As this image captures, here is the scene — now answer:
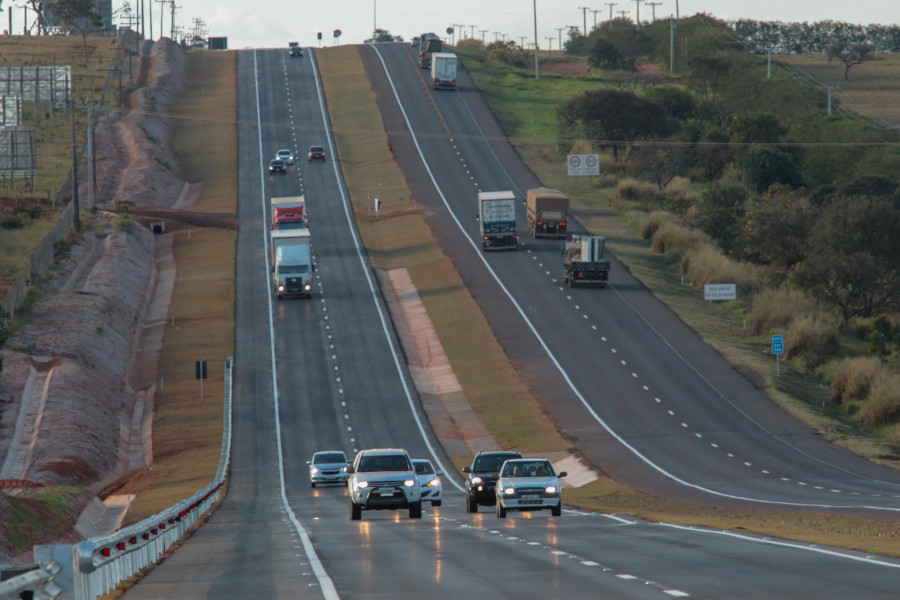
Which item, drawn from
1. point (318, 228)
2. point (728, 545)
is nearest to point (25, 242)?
point (318, 228)

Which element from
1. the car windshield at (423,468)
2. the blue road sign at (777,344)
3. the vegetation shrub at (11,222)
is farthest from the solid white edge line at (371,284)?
the vegetation shrub at (11,222)

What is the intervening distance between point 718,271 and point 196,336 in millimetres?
35738

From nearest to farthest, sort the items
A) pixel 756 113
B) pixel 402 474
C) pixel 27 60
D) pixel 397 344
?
1. pixel 402 474
2. pixel 397 344
3. pixel 756 113
4. pixel 27 60

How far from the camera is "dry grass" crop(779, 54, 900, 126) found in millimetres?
155625

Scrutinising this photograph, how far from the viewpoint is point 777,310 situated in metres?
71.7

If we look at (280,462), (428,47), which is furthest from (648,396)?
(428,47)

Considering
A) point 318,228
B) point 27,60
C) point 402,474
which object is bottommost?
point 402,474

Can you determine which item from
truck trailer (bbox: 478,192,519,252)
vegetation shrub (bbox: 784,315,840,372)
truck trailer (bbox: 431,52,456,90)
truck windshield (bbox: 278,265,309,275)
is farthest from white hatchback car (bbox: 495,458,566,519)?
truck trailer (bbox: 431,52,456,90)

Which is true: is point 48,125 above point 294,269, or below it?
above

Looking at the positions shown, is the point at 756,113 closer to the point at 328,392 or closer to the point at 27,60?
the point at 328,392

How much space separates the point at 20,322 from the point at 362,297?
72.4ft

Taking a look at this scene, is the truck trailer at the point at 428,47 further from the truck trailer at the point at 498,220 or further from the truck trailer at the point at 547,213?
the truck trailer at the point at 498,220

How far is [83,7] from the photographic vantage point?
188250mm

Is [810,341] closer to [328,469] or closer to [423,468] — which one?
[328,469]
